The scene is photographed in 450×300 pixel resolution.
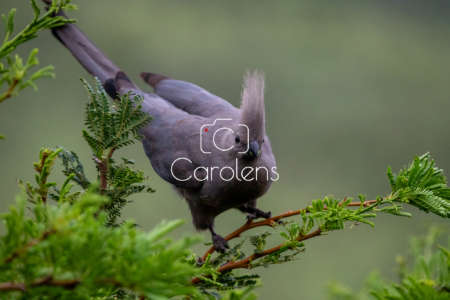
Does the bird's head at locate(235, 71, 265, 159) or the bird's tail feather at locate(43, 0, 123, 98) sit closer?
the bird's head at locate(235, 71, 265, 159)

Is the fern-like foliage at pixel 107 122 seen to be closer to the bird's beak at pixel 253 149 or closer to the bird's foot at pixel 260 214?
the bird's beak at pixel 253 149

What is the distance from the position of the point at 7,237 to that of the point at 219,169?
97 cm

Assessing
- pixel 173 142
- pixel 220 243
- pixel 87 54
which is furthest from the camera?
pixel 87 54

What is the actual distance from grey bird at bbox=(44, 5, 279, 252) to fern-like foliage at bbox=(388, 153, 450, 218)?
1.66 feet

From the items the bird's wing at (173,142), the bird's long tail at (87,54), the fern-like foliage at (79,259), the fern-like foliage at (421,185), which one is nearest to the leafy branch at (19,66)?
the fern-like foliage at (79,259)

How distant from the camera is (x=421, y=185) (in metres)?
0.67

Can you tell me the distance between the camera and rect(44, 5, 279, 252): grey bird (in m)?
1.24

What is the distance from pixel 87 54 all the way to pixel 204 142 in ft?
2.16

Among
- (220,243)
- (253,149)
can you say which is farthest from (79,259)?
(220,243)

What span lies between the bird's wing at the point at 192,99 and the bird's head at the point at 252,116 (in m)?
0.26

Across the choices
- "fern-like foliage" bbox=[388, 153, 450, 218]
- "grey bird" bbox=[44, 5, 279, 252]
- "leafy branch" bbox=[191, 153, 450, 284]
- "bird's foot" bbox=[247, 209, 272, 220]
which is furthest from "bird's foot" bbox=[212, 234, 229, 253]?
"fern-like foliage" bbox=[388, 153, 450, 218]

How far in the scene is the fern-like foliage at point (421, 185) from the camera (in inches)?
26.0

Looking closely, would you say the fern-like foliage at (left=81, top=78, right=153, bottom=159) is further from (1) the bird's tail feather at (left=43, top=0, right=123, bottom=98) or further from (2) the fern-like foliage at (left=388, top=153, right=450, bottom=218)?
(1) the bird's tail feather at (left=43, top=0, right=123, bottom=98)

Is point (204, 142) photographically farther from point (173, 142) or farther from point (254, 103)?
point (254, 103)
